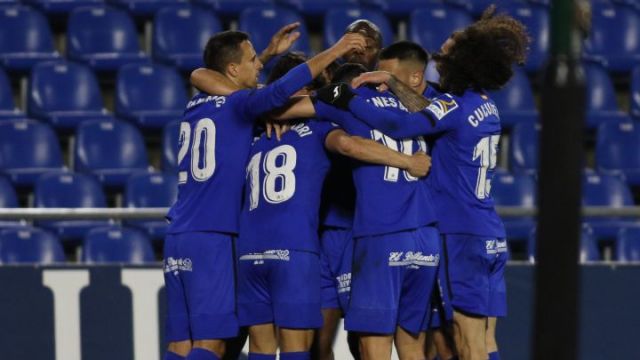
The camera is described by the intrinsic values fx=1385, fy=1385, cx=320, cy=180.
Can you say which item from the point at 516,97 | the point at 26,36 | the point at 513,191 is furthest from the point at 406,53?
the point at 26,36

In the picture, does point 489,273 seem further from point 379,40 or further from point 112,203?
point 112,203

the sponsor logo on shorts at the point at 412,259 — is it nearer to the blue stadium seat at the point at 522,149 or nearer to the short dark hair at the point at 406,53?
the short dark hair at the point at 406,53

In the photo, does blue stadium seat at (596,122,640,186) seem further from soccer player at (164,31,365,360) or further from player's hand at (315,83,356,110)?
soccer player at (164,31,365,360)

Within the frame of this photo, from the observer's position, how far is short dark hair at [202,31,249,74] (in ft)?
22.5

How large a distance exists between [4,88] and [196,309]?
4934mm

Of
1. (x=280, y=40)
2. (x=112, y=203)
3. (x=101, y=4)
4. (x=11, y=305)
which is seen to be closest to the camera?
(x=280, y=40)

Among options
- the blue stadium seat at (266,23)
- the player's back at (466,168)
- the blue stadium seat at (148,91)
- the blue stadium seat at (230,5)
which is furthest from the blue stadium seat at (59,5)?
the player's back at (466,168)

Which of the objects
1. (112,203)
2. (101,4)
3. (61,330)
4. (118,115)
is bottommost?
(61,330)

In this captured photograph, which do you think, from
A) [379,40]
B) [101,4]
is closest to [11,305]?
[379,40]

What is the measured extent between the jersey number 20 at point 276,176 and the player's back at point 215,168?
9cm

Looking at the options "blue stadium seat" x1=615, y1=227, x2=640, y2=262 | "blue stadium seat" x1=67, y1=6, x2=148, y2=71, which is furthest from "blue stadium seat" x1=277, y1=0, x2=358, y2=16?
"blue stadium seat" x1=615, y1=227, x2=640, y2=262

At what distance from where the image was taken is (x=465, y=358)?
671 centimetres

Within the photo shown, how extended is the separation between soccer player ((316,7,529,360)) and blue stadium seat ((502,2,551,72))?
16.2ft

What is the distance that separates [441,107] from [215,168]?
114 centimetres
